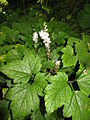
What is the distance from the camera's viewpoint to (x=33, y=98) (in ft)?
5.02

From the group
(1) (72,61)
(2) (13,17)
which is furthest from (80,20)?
(1) (72,61)

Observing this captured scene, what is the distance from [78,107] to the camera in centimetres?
151

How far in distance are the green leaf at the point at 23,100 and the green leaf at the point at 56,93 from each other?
0.45 ft

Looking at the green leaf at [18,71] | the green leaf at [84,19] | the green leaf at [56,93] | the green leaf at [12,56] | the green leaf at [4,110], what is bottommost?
the green leaf at [4,110]

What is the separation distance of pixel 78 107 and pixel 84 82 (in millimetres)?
245

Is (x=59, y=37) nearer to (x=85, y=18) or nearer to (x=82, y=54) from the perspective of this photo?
(x=82, y=54)

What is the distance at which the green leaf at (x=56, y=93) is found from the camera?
1440 millimetres

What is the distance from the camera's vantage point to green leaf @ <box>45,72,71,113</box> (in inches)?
56.7

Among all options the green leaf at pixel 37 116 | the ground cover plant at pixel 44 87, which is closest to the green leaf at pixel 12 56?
the ground cover plant at pixel 44 87

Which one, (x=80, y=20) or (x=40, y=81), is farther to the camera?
(x=80, y=20)

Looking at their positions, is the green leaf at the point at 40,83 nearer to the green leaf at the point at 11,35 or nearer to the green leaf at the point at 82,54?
the green leaf at the point at 82,54

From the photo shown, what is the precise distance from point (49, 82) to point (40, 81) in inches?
4.3

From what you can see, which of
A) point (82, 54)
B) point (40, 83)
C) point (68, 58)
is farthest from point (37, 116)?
point (82, 54)

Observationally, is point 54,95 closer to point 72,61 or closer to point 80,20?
point 72,61
